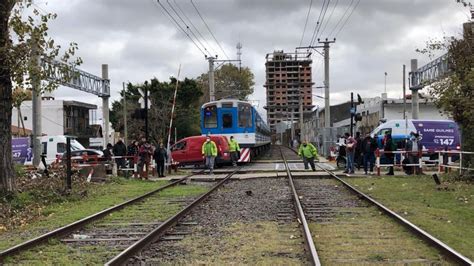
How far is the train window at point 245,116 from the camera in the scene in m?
33.2

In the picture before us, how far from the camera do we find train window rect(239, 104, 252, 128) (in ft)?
109

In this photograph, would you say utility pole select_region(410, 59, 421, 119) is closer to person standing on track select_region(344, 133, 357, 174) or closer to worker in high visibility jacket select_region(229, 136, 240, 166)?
worker in high visibility jacket select_region(229, 136, 240, 166)

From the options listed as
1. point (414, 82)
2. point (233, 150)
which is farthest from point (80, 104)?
point (414, 82)

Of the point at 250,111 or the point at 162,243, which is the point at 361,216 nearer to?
the point at 162,243

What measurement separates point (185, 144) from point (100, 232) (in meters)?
19.9

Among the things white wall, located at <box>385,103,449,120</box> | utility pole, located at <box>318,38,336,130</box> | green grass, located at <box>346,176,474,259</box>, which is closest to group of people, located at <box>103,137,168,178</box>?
green grass, located at <box>346,176,474,259</box>

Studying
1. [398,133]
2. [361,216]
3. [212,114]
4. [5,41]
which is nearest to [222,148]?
[212,114]

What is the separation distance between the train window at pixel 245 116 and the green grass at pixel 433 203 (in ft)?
42.7

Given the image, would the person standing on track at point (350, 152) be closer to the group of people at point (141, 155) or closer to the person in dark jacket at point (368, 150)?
the person in dark jacket at point (368, 150)

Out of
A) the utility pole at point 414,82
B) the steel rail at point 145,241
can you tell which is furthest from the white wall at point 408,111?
the steel rail at point 145,241

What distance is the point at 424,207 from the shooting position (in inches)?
500

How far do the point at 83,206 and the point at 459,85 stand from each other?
444 inches

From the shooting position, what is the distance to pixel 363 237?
9.05 meters

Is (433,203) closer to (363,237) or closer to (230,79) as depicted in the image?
(363,237)
